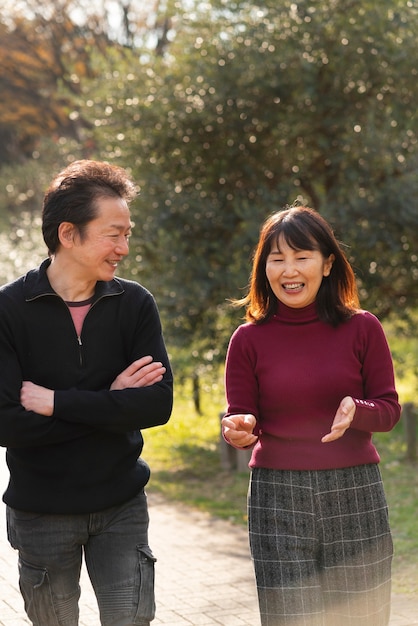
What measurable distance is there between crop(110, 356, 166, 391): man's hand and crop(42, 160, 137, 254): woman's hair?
1.60 ft

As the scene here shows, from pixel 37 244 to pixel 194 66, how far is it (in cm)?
486

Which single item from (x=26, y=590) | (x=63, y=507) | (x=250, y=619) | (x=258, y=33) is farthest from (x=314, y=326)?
(x=258, y=33)

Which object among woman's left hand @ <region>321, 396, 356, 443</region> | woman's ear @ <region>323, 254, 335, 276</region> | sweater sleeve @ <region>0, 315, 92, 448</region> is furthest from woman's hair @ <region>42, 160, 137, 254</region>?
woman's left hand @ <region>321, 396, 356, 443</region>

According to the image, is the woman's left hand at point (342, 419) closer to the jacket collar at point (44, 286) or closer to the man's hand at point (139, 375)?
the man's hand at point (139, 375)

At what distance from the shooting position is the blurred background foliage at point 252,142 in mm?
9852

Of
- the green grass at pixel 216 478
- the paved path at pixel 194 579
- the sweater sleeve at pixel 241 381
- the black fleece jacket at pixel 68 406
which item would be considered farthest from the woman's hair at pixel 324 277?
the green grass at pixel 216 478

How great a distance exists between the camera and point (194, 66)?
1022 centimetres

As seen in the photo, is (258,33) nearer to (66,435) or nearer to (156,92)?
(156,92)

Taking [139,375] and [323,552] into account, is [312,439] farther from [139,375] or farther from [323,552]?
[139,375]

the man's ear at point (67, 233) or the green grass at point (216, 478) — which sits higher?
the man's ear at point (67, 233)

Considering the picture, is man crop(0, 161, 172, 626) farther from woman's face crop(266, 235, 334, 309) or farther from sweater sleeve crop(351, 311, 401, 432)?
sweater sleeve crop(351, 311, 401, 432)

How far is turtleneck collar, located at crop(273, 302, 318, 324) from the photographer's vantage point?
140 inches

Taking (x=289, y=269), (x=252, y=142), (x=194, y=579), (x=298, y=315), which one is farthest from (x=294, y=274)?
(x=252, y=142)

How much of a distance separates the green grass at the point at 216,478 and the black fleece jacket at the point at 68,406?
3167 millimetres
